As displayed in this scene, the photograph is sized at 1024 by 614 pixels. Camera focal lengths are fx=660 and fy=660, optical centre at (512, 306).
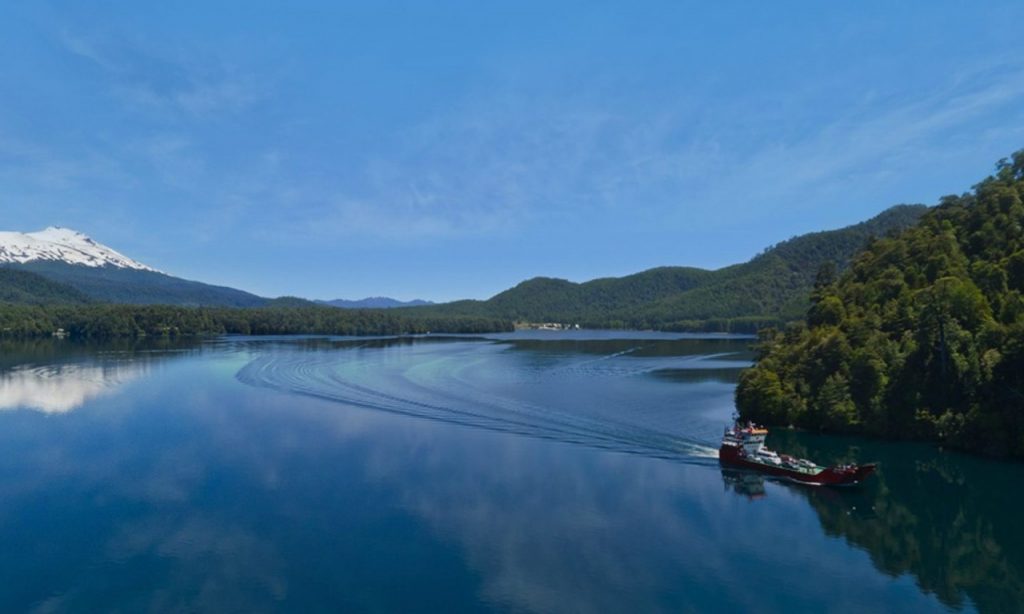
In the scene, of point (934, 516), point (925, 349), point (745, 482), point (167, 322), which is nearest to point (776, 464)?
point (745, 482)

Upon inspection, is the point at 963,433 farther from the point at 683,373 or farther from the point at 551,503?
the point at 683,373

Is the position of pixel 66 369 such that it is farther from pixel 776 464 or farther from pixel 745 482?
pixel 776 464

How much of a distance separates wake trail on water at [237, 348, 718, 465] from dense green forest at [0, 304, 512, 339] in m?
83.3

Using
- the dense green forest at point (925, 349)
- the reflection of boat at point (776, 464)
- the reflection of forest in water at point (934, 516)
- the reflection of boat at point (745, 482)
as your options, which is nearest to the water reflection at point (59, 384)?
the reflection of boat at point (745, 482)

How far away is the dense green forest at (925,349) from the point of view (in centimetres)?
4184

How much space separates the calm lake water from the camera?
2420 centimetres

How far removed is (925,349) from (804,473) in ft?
53.9

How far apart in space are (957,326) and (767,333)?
32.4 meters

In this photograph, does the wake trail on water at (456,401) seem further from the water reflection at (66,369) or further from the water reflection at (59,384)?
the water reflection at (66,369)

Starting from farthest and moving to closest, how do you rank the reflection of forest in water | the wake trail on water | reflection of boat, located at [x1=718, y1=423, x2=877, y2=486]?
the wake trail on water
reflection of boat, located at [x1=718, y1=423, x2=877, y2=486]
the reflection of forest in water

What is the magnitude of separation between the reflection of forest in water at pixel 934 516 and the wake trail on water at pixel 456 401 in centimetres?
785

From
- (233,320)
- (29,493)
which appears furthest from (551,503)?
(233,320)

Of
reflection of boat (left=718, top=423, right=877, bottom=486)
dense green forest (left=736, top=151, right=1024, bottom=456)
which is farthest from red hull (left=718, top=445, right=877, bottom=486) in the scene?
dense green forest (left=736, top=151, right=1024, bottom=456)

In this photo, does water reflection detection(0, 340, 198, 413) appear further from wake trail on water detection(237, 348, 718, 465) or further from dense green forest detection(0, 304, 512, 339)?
dense green forest detection(0, 304, 512, 339)
